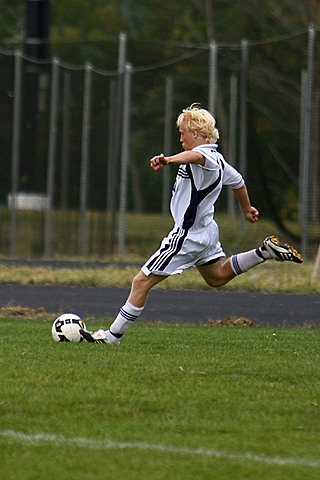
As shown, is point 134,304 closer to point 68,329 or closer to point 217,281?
point 68,329

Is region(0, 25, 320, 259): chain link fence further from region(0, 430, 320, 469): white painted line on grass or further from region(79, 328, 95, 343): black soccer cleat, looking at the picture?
region(0, 430, 320, 469): white painted line on grass

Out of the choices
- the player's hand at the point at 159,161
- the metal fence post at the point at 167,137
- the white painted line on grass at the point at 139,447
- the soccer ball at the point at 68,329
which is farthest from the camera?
the metal fence post at the point at 167,137

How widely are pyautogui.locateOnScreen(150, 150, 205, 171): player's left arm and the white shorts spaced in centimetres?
57

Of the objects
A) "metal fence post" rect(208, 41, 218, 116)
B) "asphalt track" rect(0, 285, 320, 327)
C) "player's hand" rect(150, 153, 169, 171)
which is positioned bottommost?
"asphalt track" rect(0, 285, 320, 327)

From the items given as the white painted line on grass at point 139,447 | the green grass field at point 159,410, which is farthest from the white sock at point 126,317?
the white painted line on grass at point 139,447

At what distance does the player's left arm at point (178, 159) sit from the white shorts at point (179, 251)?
57 cm

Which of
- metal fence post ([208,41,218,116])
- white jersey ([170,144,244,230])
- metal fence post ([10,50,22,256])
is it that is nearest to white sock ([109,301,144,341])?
white jersey ([170,144,244,230])

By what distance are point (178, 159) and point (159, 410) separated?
269 centimetres

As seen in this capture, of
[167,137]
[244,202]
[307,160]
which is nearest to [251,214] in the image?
[244,202]

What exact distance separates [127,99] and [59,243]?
9.27ft

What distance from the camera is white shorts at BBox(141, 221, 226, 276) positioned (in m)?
9.65

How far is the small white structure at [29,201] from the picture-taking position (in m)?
23.4

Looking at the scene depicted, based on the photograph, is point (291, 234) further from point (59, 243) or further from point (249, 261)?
point (249, 261)

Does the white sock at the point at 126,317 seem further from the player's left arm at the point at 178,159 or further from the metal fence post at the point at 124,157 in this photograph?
the metal fence post at the point at 124,157
